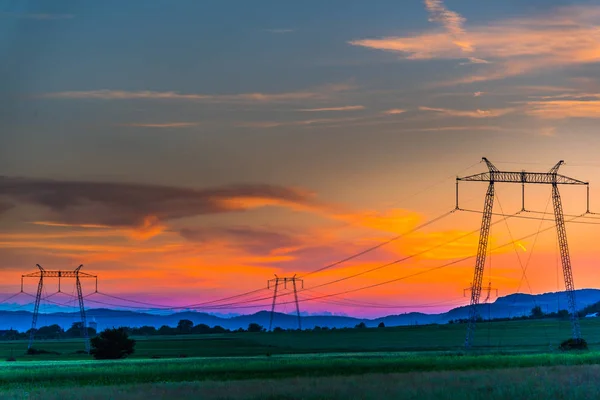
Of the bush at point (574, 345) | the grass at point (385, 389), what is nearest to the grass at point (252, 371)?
the grass at point (385, 389)

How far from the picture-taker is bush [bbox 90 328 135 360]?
151425 millimetres

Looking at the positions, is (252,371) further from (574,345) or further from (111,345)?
(111,345)

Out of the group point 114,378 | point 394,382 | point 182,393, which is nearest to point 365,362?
point 114,378

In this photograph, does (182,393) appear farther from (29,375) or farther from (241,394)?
(29,375)

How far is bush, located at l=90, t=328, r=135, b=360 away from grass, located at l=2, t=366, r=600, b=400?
83.6 m

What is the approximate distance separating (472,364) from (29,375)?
153 ft

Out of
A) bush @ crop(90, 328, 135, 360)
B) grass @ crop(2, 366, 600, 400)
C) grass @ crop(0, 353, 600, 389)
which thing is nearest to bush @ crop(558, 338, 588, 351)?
grass @ crop(0, 353, 600, 389)

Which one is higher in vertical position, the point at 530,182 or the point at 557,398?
the point at 530,182

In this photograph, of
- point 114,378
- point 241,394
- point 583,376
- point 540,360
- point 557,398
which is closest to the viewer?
point 557,398

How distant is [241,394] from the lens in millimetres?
57875

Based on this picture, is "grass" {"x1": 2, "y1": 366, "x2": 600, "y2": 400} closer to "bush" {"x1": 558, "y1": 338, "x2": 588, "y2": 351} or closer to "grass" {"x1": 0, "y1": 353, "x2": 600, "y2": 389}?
"grass" {"x1": 0, "y1": 353, "x2": 600, "y2": 389}

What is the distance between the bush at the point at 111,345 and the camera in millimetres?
151425

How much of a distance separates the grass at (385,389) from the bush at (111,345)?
83573mm

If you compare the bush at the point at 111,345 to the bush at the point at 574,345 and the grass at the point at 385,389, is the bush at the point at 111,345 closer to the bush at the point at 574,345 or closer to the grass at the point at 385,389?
the bush at the point at 574,345
